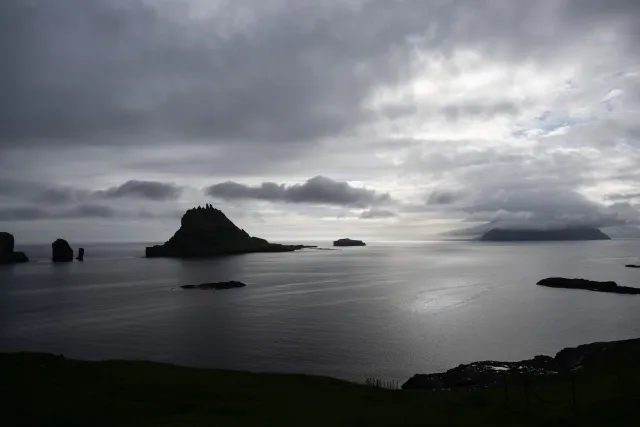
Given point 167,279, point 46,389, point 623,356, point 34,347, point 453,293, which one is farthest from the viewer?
point 167,279

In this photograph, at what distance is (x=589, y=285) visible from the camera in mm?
116438

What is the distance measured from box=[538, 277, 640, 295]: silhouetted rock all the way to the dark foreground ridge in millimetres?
85809

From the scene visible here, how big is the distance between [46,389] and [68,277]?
471ft

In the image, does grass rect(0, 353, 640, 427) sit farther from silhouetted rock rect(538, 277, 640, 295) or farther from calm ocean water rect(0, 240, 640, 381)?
silhouetted rock rect(538, 277, 640, 295)

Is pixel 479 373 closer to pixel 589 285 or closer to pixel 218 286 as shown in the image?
pixel 218 286

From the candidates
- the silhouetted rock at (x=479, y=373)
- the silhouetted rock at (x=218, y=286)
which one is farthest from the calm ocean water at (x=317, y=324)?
the silhouetted rock at (x=479, y=373)

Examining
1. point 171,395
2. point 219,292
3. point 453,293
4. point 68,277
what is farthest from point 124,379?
point 68,277

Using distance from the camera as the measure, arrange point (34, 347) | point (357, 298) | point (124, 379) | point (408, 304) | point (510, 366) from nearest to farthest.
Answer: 1. point (124, 379)
2. point (510, 366)
3. point (34, 347)
4. point (408, 304)
5. point (357, 298)

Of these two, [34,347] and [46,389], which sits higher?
[46,389]

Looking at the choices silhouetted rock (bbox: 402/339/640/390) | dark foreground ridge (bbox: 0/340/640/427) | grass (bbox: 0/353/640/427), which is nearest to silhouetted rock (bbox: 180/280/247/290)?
grass (bbox: 0/353/640/427)

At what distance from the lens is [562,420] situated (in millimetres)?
20359

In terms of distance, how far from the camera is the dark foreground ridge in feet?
74.2

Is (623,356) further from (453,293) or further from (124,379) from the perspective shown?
(453,293)

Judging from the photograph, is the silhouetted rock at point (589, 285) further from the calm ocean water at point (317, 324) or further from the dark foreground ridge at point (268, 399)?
the dark foreground ridge at point (268, 399)
